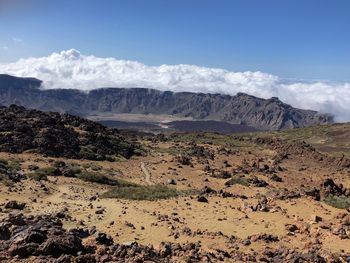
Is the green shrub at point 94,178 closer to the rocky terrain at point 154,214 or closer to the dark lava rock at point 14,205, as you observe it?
the rocky terrain at point 154,214

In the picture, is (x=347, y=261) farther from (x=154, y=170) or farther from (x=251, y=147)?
(x=251, y=147)

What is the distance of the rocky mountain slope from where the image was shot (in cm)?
6208

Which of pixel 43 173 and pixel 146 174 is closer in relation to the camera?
pixel 43 173

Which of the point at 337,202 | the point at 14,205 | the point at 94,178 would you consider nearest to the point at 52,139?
the point at 94,178

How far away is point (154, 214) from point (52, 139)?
39516mm

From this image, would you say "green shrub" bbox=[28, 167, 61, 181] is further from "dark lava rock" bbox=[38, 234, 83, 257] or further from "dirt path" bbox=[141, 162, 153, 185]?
"dark lava rock" bbox=[38, 234, 83, 257]

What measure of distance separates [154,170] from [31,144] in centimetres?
1550

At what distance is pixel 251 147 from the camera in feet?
339

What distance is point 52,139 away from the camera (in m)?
65.4

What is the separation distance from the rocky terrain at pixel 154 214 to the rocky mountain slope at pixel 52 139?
28 cm

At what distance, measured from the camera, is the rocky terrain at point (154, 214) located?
19031 mm

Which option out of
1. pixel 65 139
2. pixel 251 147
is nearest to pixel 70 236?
pixel 65 139

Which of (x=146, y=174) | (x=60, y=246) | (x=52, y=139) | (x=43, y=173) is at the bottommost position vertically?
(x=146, y=174)

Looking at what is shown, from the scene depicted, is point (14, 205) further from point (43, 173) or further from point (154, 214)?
point (43, 173)
